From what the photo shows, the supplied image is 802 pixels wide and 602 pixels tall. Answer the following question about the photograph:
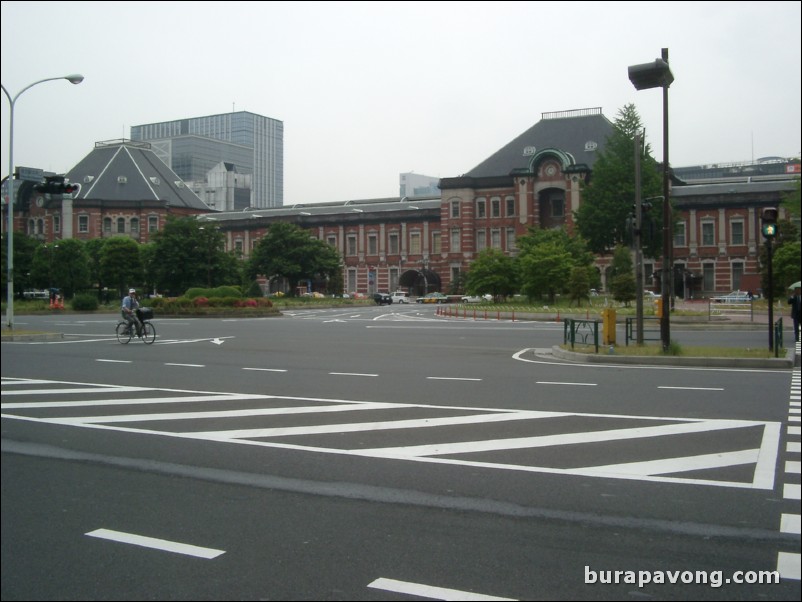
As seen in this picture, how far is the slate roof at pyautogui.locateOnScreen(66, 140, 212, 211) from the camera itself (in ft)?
318

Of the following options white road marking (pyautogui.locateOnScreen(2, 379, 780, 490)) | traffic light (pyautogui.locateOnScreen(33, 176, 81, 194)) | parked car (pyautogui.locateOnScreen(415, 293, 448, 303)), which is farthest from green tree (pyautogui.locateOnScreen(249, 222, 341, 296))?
white road marking (pyautogui.locateOnScreen(2, 379, 780, 490))

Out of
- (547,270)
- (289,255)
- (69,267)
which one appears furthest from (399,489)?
(289,255)

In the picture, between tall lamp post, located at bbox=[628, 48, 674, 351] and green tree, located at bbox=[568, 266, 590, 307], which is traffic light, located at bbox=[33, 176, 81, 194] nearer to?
tall lamp post, located at bbox=[628, 48, 674, 351]

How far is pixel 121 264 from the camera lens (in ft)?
218

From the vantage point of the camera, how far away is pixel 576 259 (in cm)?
5303

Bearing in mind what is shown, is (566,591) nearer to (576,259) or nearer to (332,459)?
(332,459)

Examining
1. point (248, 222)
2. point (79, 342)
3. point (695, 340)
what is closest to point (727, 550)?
point (695, 340)

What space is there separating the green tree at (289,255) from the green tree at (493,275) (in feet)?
68.2

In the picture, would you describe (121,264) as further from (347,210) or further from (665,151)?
(665,151)

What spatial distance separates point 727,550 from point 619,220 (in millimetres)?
57516

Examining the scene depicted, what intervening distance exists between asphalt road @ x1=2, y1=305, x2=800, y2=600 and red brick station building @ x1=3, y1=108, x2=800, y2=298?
54.4 metres

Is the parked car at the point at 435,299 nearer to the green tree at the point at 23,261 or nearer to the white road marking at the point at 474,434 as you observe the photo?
the green tree at the point at 23,261

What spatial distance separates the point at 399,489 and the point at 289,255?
208 feet

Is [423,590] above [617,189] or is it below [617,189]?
below
